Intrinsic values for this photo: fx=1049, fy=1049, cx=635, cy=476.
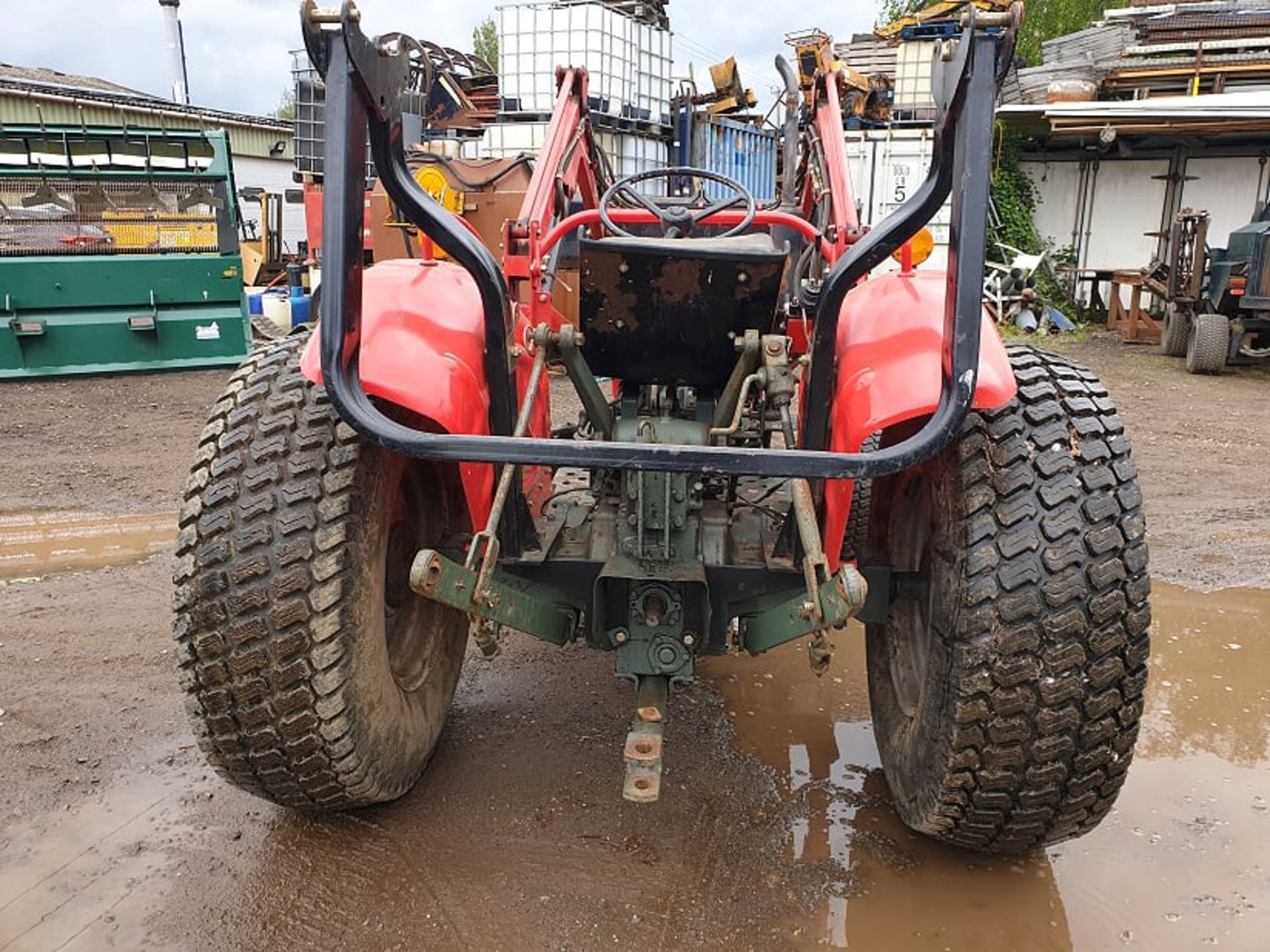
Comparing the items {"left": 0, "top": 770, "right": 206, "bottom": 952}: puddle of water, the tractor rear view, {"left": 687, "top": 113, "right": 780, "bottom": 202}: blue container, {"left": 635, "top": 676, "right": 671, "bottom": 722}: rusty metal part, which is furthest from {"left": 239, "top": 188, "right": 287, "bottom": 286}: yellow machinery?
{"left": 635, "top": 676, "right": 671, "bottom": 722}: rusty metal part

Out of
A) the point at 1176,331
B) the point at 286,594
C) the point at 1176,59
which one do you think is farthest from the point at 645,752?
the point at 1176,59

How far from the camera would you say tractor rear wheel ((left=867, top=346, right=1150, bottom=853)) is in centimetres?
213

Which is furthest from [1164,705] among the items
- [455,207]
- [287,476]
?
[455,207]

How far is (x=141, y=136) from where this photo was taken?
8719 mm

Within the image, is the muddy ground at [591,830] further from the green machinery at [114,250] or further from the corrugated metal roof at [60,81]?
the corrugated metal roof at [60,81]

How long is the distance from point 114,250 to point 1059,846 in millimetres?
8699

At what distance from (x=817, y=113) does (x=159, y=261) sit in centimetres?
705

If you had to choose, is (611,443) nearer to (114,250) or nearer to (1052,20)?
(114,250)

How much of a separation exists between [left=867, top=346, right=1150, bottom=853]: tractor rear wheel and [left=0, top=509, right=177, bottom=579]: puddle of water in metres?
3.80

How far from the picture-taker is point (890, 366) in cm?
220

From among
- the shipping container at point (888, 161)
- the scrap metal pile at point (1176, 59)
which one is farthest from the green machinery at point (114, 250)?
the scrap metal pile at point (1176, 59)

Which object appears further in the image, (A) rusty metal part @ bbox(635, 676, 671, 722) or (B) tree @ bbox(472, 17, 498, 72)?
(B) tree @ bbox(472, 17, 498, 72)

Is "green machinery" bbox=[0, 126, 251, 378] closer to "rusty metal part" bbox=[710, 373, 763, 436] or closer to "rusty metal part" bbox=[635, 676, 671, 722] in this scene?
"rusty metal part" bbox=[710, 373, 763, 436]

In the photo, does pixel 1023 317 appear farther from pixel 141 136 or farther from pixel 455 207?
pixel 141 136
